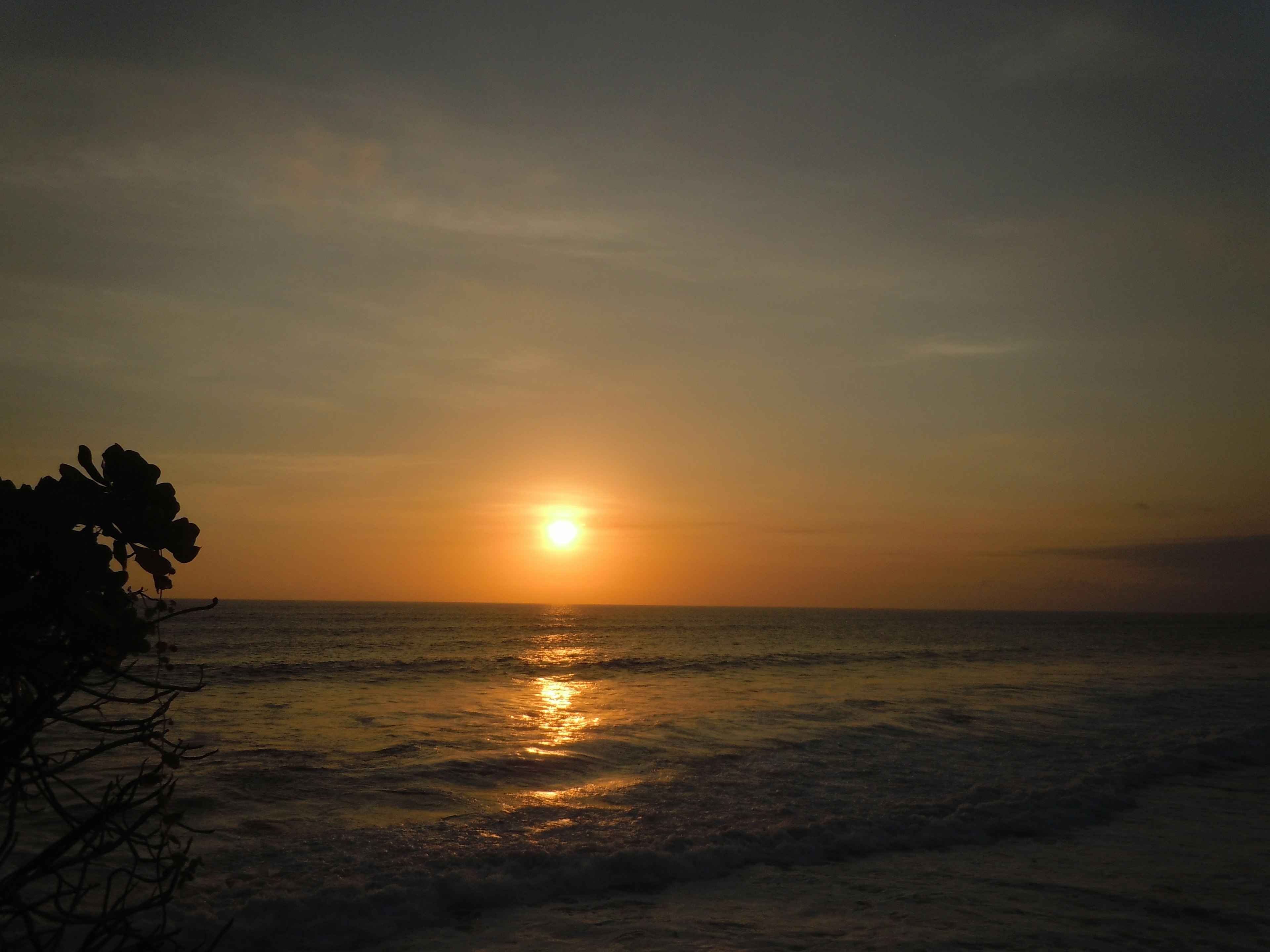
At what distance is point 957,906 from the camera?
7801mm

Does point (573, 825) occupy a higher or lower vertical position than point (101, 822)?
lower

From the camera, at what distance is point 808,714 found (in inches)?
808

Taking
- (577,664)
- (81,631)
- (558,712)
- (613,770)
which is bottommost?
(577,664)

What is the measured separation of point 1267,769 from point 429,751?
16048mm

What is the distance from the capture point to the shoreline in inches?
273

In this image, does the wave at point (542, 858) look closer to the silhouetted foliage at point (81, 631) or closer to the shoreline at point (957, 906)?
the shoreline at point (957, 906)

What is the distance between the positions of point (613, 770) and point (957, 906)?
6.81 metres

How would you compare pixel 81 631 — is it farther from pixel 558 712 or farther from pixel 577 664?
pixel 577 664

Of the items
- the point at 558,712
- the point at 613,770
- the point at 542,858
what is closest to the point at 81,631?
the point at 542,858

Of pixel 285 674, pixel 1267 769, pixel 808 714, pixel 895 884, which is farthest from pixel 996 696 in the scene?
pixel 285 674

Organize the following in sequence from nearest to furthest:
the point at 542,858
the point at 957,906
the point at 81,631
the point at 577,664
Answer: the point at 81,631 → the point at 957,906 → the point at 542,858 → the point at 577,664

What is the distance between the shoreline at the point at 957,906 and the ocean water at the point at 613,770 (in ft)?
1.58

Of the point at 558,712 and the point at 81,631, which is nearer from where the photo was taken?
the point at 81,631

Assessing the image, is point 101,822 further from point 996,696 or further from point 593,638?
point 593,638
